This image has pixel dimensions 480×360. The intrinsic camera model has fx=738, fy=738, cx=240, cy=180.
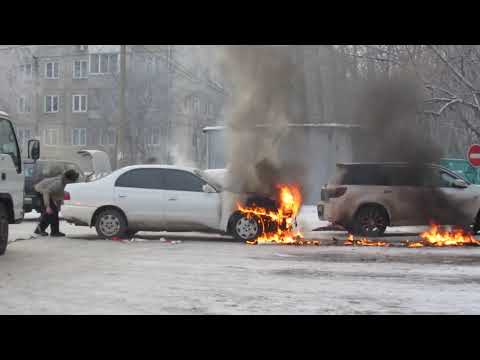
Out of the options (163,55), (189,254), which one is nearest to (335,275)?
(189,254)

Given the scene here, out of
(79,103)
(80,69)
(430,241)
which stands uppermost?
→ (80,69)

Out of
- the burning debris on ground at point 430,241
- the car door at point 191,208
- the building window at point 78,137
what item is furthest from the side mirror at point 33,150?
the building window at point 78,137

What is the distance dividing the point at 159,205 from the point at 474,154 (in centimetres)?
838

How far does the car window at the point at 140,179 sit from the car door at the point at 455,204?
643 centimetres

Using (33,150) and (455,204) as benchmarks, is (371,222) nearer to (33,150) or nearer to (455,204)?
(455,204)

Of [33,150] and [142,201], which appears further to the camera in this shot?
[142,201]

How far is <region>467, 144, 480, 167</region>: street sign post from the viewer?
18.7 m

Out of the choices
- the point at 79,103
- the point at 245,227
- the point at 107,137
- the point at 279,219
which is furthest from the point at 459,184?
the point at 79,103

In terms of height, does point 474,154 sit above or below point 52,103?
below

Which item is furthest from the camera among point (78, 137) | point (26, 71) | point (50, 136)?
point (50, 136)

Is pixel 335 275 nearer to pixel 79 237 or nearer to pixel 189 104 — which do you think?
pixel 79 237

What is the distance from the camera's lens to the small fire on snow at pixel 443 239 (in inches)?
636

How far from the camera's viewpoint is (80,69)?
61.7 m
